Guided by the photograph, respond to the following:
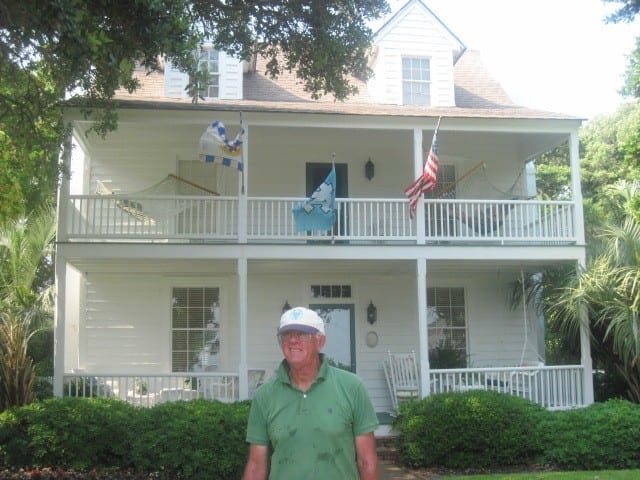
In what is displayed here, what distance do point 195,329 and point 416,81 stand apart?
7.18 meters

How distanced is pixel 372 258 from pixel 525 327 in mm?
4104

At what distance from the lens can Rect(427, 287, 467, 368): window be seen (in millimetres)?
14766

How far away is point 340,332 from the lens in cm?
1454

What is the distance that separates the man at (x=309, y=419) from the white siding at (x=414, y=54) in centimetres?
1231

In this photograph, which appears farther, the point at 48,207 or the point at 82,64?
the point at 48,207

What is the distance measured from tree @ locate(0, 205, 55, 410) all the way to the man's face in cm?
837

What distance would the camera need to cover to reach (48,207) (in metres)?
15.7

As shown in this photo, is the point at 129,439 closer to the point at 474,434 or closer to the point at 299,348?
the point at 474,434

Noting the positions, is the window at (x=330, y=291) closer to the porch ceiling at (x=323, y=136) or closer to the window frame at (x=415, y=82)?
the porch ceiling at (x=323, y=136)

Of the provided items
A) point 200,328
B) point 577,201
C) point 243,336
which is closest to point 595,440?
point 577,201

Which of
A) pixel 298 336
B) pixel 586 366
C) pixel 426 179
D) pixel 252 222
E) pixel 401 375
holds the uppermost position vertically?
pixel 426 179

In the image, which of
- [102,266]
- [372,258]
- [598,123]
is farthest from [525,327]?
[598,123]

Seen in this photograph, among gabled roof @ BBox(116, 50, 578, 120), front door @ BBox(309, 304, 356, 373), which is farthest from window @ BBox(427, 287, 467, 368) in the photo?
gabled roof @ BBox(116, 50, 578, 120)

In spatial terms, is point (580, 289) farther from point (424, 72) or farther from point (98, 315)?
point (98, 315)
